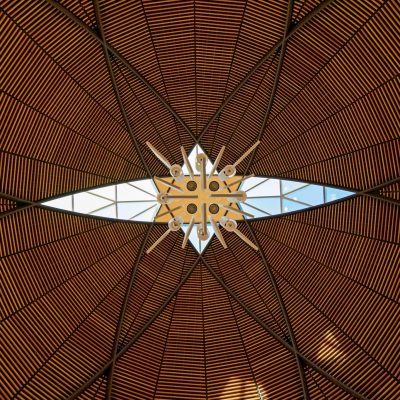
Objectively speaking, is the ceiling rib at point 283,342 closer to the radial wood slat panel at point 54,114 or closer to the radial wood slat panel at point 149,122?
the radial wood slat panel at point 149,122

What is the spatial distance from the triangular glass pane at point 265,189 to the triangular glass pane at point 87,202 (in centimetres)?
553

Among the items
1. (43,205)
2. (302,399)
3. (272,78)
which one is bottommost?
(302,399)

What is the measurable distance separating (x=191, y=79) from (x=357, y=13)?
538 cm

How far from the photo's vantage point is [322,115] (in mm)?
18297

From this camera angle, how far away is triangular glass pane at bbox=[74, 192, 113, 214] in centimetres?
2158

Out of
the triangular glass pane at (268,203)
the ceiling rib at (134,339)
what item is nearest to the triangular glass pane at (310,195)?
the triangular glass pane at (268,203)

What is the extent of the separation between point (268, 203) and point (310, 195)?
1.63 meters

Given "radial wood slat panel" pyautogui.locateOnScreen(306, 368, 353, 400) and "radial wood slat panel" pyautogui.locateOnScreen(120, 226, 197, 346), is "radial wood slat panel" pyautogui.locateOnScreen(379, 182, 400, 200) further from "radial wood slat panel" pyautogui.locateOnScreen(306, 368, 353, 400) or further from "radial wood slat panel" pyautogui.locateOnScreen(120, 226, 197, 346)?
"radial wood slat panel" pyautogui.locateOnScreen(120, 226, 197, 346)

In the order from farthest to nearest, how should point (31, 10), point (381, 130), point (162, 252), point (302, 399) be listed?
1. point (162, 252)
2. point (302, 399)
3. point (381, 130)
4. point (31, 10)

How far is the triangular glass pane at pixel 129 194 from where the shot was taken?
22172mm

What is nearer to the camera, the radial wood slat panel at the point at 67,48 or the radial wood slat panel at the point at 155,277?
the radial wood slat panel at the point at 67,48

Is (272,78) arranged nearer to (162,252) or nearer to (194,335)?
(162,252)

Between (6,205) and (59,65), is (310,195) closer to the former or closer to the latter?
(59,65)

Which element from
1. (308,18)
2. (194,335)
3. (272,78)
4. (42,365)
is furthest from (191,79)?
(42,365)
